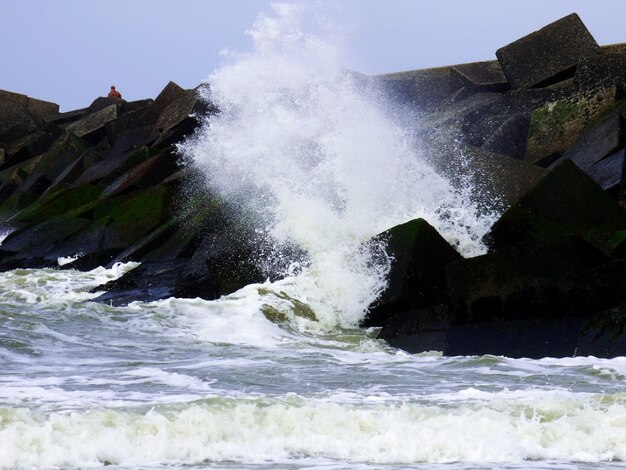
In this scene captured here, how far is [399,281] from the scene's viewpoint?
741cm

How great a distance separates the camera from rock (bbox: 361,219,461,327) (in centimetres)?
736

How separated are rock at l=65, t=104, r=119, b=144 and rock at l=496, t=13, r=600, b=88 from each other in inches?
318

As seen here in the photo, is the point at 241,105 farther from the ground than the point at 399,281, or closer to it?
farther from the ground

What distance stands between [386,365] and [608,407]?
1.77 meters

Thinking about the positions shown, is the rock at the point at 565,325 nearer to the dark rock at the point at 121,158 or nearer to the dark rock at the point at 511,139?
the dark rock at the point at 511,139

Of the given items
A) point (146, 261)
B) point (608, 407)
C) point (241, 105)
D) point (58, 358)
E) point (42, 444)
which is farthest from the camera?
Answer: point (241, 105)

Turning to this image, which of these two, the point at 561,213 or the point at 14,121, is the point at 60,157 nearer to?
the point at 14,121

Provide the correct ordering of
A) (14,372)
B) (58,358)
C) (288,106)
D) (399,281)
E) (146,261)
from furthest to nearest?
(288,106)
(146,261)
(399,281)
(58,358)
(14,372)

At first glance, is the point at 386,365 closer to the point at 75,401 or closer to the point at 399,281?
the point at 399,281

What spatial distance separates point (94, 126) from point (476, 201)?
11109 mm

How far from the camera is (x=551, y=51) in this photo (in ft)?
42.8

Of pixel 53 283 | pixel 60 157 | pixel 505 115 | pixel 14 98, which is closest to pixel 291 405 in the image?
pixel 53 283

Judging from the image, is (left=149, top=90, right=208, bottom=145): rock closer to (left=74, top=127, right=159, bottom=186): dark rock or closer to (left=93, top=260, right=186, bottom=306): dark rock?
(left=74, top=127, right=159, bottom=186): dark rock

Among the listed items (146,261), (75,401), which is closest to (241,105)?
(146,261)
